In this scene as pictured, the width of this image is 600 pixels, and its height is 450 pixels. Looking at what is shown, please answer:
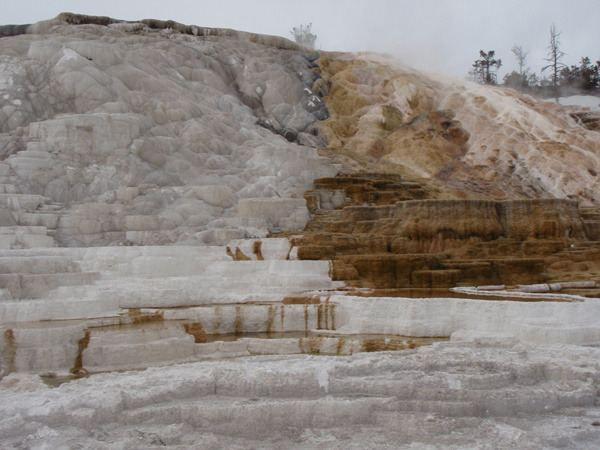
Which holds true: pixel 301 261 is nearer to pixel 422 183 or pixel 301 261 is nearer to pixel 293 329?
pixel 293 329

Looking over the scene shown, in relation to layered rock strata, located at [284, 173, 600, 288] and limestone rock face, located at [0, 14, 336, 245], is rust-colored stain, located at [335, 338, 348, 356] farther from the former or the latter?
limestone rock face, located at [0, 14, 336, 245]

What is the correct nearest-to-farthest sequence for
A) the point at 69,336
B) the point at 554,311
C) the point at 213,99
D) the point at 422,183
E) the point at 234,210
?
the point at 69,336
the point at 554,311
the point at 234,210
the point at 422,183
the point at 213,99

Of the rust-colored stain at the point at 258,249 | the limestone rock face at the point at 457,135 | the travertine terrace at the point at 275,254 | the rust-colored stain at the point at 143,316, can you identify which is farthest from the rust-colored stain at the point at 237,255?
the limestone rock face at the point at 457,135

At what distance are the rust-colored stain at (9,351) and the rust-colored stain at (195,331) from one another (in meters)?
2.00

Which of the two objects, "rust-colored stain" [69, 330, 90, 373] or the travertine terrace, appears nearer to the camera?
the travertine terrace

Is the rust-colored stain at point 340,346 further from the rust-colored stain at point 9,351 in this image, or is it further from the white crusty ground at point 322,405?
the rust-colored stain at point 9,351

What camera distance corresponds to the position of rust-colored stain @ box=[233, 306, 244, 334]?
28.3ft

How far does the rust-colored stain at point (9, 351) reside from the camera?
6734mm

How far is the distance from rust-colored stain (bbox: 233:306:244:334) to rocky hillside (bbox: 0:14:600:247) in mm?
4246

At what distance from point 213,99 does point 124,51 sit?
358 centimetres

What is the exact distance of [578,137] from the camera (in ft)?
73.6

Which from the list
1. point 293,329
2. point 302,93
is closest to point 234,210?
point 293,329

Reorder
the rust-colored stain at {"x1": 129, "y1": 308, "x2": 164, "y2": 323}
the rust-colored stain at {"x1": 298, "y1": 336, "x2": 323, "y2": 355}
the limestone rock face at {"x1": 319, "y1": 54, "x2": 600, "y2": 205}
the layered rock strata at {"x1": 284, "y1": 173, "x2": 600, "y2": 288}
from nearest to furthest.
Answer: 1. the rust-colored stain at {"x1": 298, "y1": 336, "x2": 323, "y2": 355}
2. the rust-colored stain at {"x1": 129, "y1": 308, "x2": 164, "y2": 323}
3. the layered rock strata at {"x1": 284, "y1": 173, "x2": 600, "y2": 288}
4. the limestone rock face at {"x1": 319, "y1": 54, "x2": 600, "y2": 205}

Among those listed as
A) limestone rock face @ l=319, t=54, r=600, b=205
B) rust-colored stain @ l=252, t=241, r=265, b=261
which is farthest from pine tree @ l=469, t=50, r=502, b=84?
rust-colored stain @ l=252, t=241, r=265, b=261
